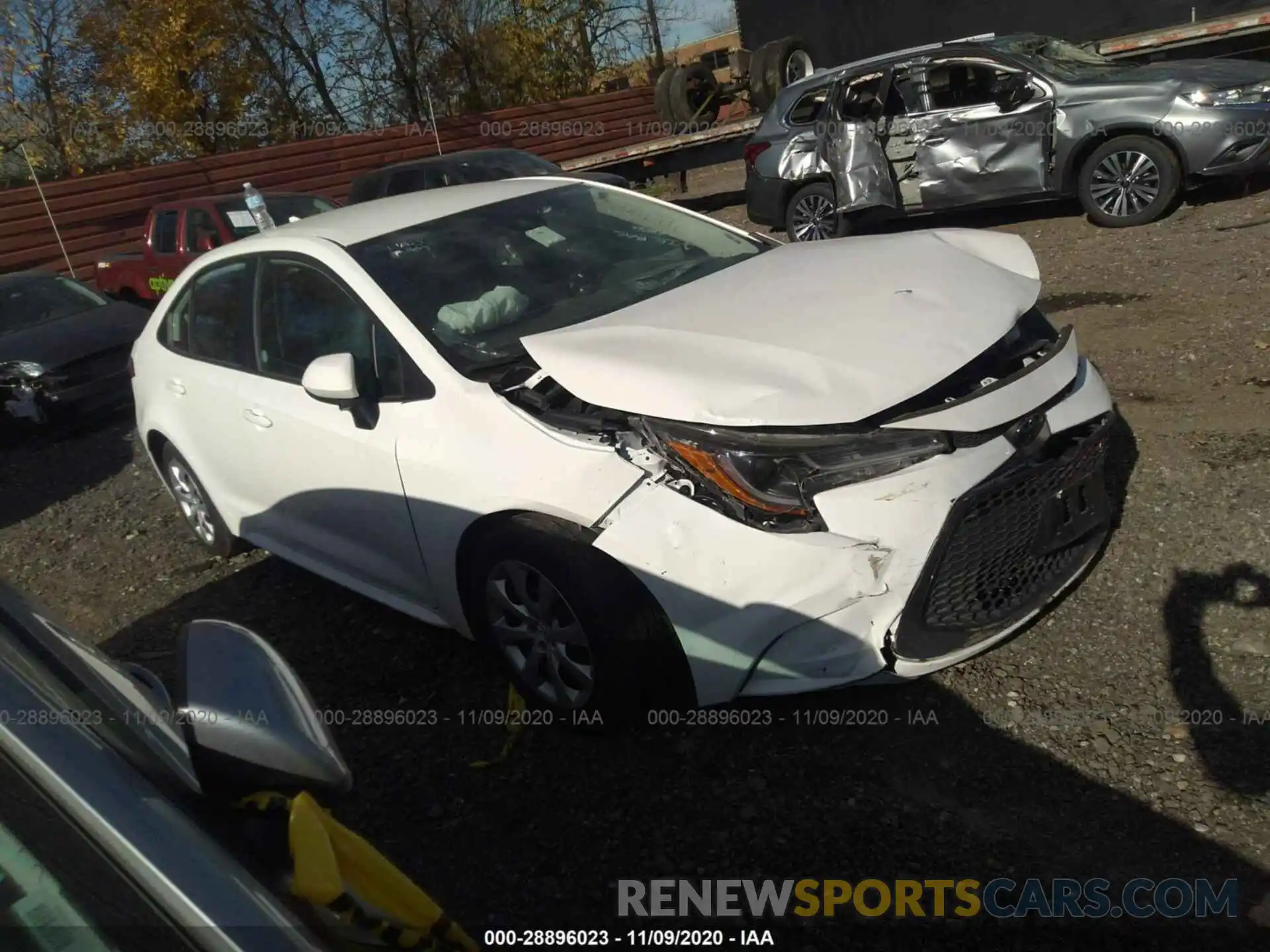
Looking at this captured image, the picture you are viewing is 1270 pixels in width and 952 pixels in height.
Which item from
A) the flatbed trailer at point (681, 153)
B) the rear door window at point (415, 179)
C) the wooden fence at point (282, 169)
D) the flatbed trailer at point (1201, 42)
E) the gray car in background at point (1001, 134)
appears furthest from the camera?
the wooden fence at point (282, 169)

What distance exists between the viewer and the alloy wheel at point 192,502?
16.1ft

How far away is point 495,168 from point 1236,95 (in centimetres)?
764

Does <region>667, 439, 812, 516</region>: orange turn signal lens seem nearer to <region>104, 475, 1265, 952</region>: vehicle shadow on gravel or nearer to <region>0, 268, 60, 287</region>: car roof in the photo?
<region>104, 475, 1265, 952</region>: vehicle shadow on gravel

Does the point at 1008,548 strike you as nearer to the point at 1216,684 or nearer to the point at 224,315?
the point at 1216,684

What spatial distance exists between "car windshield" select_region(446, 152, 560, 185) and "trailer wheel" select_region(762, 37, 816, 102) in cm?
530

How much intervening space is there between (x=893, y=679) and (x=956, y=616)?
0.25 metres

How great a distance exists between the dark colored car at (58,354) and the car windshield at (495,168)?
3.99m

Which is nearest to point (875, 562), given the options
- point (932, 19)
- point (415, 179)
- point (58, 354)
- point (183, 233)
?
point (58, 354)

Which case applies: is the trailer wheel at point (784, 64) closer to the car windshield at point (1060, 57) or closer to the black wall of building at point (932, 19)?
the black wall of building at point (932, 19)

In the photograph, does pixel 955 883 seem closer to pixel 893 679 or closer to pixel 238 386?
pixel 893 679

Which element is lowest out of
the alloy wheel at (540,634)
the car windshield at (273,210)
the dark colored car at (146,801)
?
the alloy wheel at (540,634)

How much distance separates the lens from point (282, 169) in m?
20.3

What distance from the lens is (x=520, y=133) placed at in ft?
77.8

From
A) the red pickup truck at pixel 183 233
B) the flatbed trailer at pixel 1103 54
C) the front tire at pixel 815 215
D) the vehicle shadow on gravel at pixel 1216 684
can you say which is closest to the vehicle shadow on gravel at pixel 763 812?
the vehicle shadow on gravel at pixel 1216 684
